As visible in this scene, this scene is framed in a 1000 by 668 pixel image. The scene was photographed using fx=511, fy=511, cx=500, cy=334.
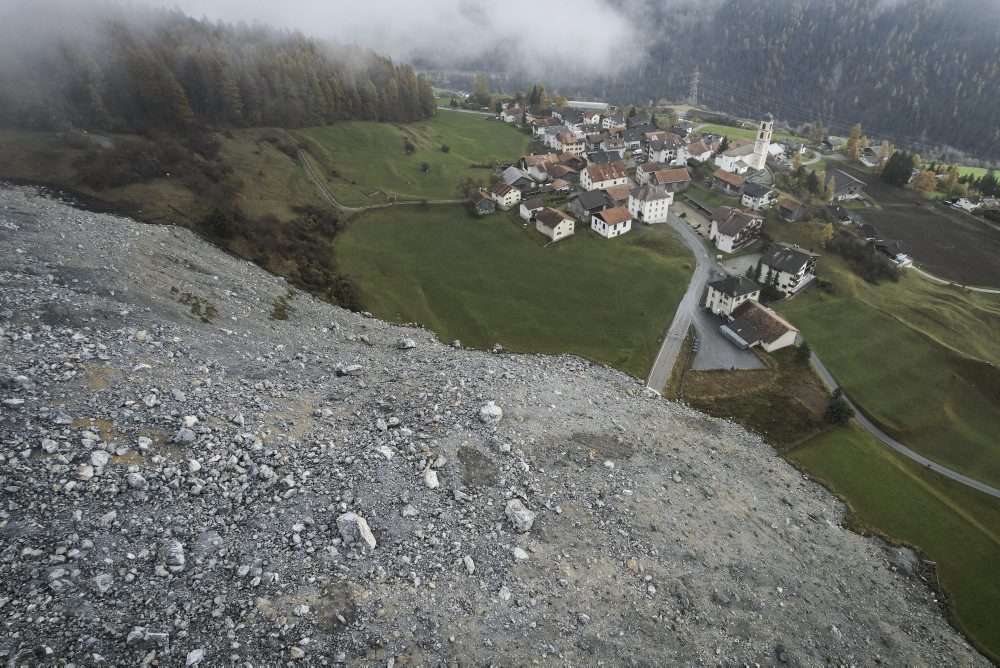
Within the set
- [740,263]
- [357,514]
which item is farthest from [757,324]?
[357,514]

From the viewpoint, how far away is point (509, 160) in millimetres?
129375

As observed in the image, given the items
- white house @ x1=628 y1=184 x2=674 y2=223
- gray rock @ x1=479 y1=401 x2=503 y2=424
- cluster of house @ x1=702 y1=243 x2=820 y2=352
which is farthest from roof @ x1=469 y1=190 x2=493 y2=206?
gray rock @ x1=479 y1=401 x2=503 y2=424

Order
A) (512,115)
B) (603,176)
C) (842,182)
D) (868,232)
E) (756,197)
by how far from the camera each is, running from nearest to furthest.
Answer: (868,232) → (756,197) → (603,176) → (842,182) → (512,115)

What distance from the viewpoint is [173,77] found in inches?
3752

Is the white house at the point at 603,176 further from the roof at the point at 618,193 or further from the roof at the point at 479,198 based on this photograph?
the roof at the point at 479,198

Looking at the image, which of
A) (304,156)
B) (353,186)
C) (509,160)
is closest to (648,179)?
(509,160)

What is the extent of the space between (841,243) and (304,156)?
100677 millimetres

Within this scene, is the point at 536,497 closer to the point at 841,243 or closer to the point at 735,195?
the point at 841,243

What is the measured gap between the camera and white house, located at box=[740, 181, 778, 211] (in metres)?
101

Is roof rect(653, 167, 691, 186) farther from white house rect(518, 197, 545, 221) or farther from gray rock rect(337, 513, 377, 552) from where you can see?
gray rock rect(337, 513, 377, 552)

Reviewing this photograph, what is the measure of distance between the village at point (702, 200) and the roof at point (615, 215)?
201 mm

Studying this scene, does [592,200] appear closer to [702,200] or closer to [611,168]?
[611,168]

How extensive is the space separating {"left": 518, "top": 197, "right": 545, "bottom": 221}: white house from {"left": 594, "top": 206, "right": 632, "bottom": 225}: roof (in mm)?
10312

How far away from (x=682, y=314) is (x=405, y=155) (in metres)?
79.2
